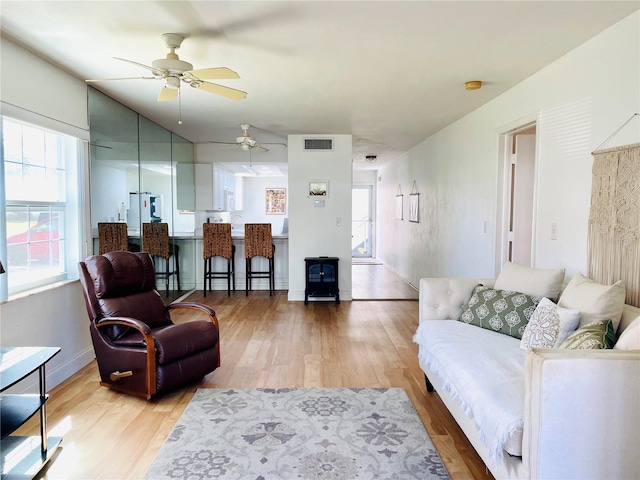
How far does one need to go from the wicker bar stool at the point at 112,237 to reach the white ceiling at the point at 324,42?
1.29 meters

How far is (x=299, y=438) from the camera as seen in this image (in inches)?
91.5

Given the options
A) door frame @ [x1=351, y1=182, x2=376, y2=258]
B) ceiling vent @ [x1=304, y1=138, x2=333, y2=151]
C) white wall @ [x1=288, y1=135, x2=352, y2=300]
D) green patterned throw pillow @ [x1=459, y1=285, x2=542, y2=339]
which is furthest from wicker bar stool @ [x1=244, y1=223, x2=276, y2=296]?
door frame @ [x1=351, y1=182, x2=376, y2=258]

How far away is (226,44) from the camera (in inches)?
105

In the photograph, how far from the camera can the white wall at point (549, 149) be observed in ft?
7.77

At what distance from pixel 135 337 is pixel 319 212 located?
3585 mm

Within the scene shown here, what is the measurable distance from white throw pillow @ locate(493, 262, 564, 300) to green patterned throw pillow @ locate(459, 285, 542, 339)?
0.20 ft

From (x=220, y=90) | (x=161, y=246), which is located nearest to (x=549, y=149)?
(x=220, y=90)

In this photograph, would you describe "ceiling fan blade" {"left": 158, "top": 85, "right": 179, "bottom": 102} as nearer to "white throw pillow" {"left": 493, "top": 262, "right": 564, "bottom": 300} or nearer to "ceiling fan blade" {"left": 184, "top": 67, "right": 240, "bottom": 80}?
"ceiling fan blade" {"left": 184, "top": 67, "right": 240, "bottom": 80}

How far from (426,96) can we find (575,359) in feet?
9.93

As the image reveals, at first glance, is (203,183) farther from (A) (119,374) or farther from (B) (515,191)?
(B) (515,191)

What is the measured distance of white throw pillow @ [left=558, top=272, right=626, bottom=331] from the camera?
2.02 metres

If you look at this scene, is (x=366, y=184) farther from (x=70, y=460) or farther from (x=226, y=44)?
(x=70, y=460)

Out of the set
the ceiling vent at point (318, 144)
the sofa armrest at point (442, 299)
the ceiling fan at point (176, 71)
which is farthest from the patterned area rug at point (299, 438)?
the ceiling vent at point (318, 144)

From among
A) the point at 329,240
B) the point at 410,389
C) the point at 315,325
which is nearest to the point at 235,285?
the point at 329,240
